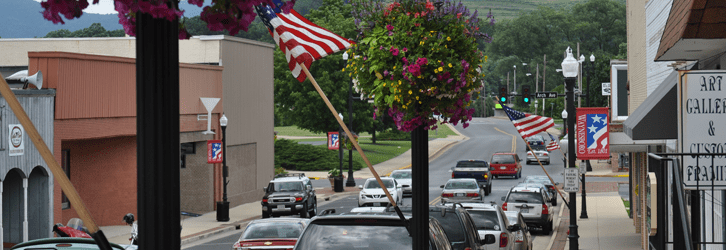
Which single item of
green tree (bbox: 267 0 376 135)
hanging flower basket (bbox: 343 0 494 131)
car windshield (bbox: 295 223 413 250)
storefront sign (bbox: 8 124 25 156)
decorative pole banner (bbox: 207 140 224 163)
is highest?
green tree (bbox: 267 0 376 135)

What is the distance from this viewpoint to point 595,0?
447 ft

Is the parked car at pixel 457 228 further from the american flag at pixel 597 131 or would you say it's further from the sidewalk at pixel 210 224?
the sidewalk at pixel 210 224

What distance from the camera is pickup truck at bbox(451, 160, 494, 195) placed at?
3812 centimetres

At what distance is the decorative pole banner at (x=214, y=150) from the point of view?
2900 cm

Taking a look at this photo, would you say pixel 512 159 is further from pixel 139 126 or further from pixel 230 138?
Answer: pixel 139 126

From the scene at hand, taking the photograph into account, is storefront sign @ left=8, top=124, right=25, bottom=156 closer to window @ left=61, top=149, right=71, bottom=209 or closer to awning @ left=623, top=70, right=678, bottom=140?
window @ left=61, top=149, right=71, bottom=209

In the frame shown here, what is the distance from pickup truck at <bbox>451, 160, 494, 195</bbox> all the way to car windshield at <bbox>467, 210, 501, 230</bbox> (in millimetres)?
20887

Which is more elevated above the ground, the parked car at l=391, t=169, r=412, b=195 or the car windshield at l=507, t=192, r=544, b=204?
the car windshield at l=507, t=192, r=544, b=204

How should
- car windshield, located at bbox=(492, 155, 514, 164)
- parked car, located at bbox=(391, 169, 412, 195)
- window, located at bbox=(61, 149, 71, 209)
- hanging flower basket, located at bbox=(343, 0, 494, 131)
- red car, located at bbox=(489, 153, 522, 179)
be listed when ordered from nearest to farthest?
hanging flower basket, located at bbox=(343, 0, 494, 131) → window, located at bbox=(61, 149, 71, 209) → parked car, located at bbox=(391, 169, 412, 195) → red car, located at bbox=(489, 153, 522, 179) → car windshield, located at bbox=(492, 155, 514, 164)

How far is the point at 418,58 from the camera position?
23.1 feet

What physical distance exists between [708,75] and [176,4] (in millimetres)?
5641

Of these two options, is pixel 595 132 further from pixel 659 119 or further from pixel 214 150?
pixel 214 150

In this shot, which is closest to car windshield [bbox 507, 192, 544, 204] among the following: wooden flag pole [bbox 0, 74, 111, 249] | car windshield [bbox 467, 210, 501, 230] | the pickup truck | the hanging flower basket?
car windshield [bbox 467, 210, 501, 230]

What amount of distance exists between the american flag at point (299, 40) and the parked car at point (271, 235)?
24.1 ft
